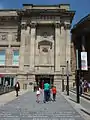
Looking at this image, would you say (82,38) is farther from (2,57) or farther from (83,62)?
(83,62)

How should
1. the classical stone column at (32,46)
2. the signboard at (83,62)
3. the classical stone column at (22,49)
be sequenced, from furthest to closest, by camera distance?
the classical stone column at (32,46)
the classical stone column at (22,49)
the signboard at (83,62)

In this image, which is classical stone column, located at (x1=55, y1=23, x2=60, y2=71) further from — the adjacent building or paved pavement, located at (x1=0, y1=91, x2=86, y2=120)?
paved pavement, located at (x1=0, y1=91, x2=86, y2=120)

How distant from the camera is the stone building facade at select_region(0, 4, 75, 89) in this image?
59281 mm

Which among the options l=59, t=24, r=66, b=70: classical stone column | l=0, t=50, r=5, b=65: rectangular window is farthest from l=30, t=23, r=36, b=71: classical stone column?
l=0, t=50, r=5, b=65: rectangular window

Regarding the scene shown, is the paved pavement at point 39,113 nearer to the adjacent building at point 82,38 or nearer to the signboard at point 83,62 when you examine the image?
the signboard at point 83,62

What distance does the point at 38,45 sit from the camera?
202 feet

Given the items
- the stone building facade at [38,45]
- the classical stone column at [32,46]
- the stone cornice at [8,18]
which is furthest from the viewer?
the stone cornice at [8,18]

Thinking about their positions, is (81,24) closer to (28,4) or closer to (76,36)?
(76,36)

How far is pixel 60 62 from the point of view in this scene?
5966cm

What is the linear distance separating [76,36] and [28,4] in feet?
74.6

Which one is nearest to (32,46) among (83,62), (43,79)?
(43,79)

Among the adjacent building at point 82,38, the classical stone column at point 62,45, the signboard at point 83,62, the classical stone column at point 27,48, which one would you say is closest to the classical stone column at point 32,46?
the classical stone column at point 27,48

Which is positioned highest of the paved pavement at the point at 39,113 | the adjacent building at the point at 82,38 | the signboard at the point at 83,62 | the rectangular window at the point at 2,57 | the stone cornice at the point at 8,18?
the stone cornice at the point at 8,18

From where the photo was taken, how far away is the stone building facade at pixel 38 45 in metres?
59.3
